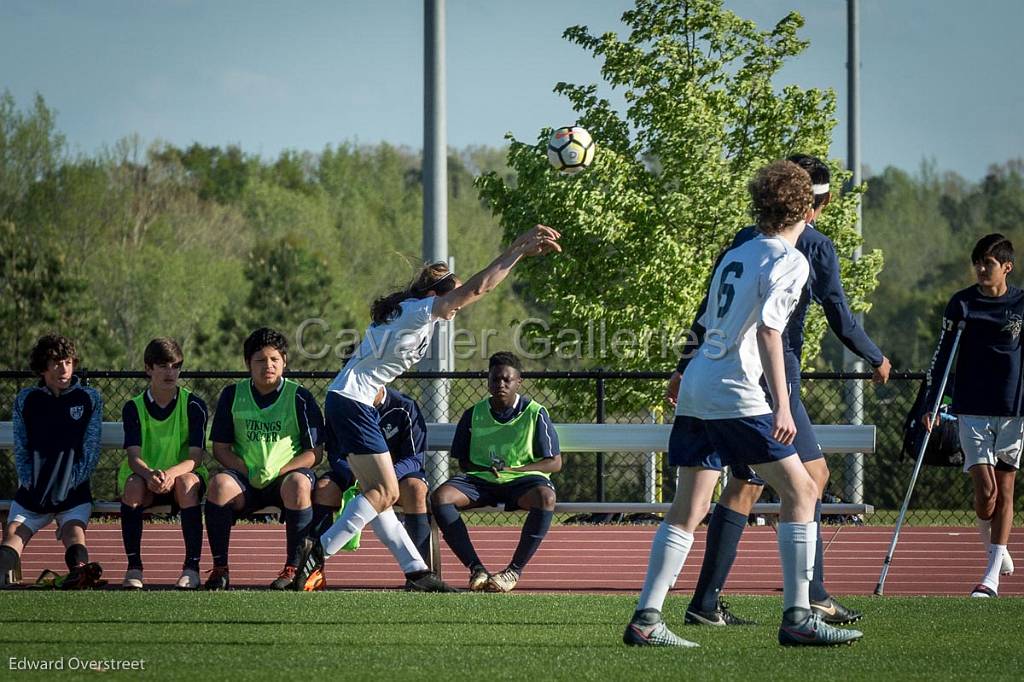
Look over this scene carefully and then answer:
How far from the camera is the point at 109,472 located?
17266 mm

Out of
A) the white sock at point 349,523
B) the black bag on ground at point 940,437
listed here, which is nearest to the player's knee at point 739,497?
the white sock at point 349,523

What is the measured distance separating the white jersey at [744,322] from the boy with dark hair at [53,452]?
16.0 ft

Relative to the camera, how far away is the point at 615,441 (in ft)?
31.6

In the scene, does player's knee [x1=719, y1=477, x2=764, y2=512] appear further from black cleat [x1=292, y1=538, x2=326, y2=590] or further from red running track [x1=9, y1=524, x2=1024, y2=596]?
black cleat [x1=292, y1=538, x2=326, y2=590]

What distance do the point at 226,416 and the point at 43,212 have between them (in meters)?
39.2

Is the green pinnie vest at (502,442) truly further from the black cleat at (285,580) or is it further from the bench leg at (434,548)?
the black cleat at (285,580)

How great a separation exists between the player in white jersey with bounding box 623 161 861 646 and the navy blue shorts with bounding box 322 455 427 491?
326 centimetres

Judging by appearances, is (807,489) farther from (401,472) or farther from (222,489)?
(222,489)

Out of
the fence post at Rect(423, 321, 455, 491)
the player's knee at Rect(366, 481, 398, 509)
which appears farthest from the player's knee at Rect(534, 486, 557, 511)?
the fence post at Rect(423, 321, 455, 491)

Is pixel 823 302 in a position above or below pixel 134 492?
above

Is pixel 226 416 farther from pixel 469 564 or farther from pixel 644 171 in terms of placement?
pixel 644 171

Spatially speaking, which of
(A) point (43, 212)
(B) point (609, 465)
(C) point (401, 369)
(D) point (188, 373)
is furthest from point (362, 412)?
(A) point (43, 212)

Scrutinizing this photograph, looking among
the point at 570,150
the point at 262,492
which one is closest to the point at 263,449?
the point at 262,492

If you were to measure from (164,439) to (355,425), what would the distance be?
6.70 feet
